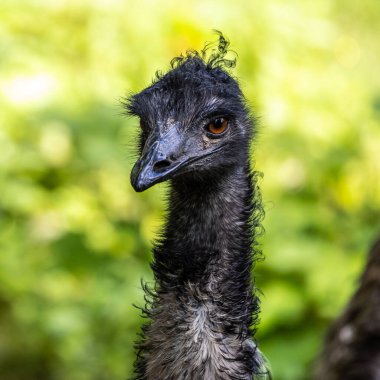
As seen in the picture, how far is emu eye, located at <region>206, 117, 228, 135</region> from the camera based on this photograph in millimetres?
2465

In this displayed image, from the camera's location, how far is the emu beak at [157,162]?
221 centimetres

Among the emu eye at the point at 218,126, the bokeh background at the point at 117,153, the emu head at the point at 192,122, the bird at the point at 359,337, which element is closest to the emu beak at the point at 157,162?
the emu head at the point at 192,122

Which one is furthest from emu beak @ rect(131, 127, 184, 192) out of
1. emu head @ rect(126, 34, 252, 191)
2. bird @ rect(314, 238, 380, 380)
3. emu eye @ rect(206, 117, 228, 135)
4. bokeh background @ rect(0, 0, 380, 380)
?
bokeh background @ rect(0, 0, 380, 380)

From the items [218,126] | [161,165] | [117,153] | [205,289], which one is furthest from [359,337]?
[117,153]

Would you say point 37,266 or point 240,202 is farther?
point 37,266

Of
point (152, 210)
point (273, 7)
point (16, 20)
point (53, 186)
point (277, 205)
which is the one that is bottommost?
point (277, 205)

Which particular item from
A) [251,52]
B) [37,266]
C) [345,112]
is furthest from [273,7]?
[37,266]

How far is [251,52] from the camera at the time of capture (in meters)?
4.86

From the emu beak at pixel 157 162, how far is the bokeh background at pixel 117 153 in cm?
210

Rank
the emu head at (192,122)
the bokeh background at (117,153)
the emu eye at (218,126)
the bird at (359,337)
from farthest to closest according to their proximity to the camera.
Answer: the bokeh background at (117,153) < the bird at (359,337) < the emu eye at (218,126) < the emu head at (192,122)

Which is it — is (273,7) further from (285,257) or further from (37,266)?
(37,266)

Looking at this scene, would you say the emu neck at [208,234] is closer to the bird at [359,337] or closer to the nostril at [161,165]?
the nostril at [161,165]

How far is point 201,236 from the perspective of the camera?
250 centimetres

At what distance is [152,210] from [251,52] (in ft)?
3.12
